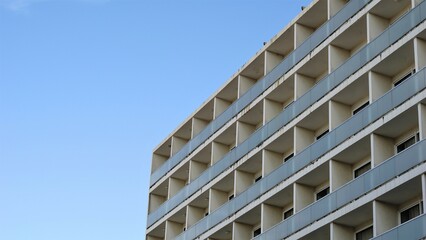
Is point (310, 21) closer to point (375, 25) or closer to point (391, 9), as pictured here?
point (375, 25)

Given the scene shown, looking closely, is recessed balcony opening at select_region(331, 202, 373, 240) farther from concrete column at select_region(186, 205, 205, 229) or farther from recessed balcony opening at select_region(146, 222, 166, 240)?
recessed balcony opening at select_region(146, 222, 166, 240)

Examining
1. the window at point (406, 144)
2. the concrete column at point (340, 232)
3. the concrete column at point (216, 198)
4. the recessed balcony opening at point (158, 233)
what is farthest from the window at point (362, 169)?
the recessed balcony opening at point (158, 233)

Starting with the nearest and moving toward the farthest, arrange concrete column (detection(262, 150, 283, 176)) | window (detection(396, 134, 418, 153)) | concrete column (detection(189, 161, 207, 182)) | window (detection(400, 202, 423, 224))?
1. window (detection(400, 202, 423, 224))
2. window (detection(396, 134, 418, 153))
3. concrete column (detection(262, 150, 283, 176))
4. concrete column (detection(189, 161, 207, 182))

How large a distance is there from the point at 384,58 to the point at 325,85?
5150mm

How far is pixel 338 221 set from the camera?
4394 centimetres

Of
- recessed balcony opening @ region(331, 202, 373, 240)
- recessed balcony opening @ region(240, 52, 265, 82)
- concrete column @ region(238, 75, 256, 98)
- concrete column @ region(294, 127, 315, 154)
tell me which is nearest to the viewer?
recessed balcony opening @ region(331, 202, 373, 240)

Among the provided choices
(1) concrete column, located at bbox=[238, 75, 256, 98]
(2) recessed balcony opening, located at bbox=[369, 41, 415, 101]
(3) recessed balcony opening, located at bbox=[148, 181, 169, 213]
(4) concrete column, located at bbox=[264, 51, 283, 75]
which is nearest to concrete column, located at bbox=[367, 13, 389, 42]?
(2) recessed balcony opening, located at bbox=[369, 41, 415, 101]

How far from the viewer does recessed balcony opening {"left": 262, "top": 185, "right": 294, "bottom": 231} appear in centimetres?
5072

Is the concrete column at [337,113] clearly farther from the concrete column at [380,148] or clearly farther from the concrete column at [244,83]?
the concrete column at [244,83]

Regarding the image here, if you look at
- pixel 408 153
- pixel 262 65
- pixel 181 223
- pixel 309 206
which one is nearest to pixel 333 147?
pixel 309 206

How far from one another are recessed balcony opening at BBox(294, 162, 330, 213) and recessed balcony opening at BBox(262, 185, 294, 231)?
6.37 ft

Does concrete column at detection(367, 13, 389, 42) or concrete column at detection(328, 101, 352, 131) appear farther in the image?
concrete column at detection(328, 101, 352, 131)

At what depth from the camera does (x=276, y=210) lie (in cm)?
5153

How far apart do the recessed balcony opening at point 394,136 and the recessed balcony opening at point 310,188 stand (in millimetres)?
4800
